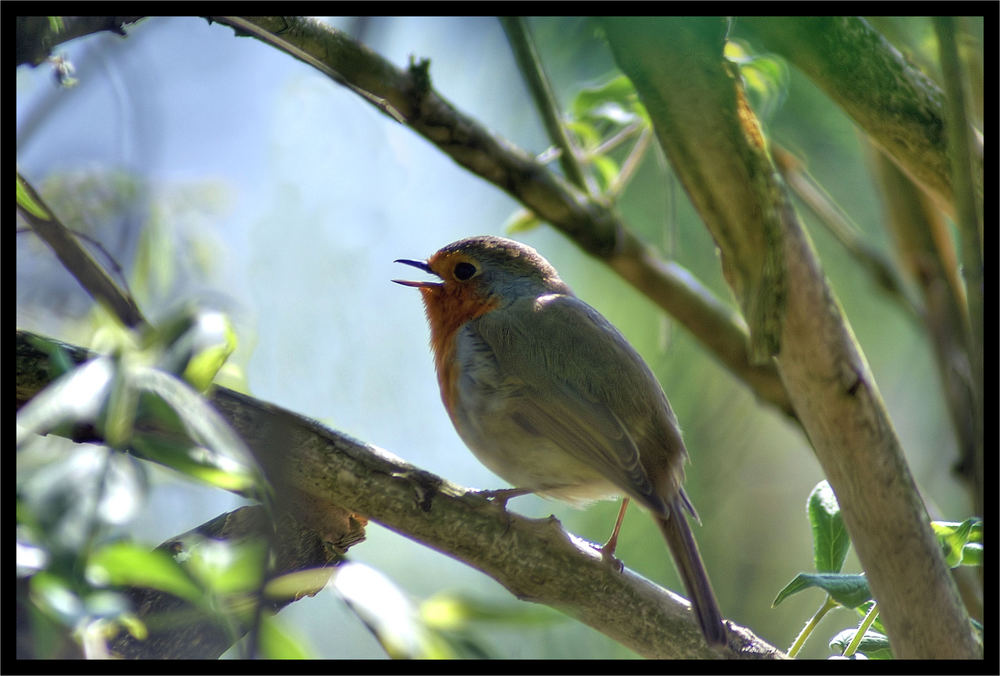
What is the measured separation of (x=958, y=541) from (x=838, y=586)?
0.33 m

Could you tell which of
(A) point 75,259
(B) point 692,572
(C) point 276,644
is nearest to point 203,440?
(C) point 276,644

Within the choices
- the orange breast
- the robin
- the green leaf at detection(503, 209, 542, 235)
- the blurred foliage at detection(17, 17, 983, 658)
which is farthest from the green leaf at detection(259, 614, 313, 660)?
the green leaf at detection(503, 209, 542, 235)

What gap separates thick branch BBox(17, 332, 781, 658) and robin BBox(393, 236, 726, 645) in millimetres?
305

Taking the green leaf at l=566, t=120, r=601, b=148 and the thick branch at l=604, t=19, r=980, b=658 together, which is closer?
the thick branch at l=604, t=19, r=980, b=658

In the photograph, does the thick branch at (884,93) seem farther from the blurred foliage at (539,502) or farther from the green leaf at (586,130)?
the green leaf at (586,130)

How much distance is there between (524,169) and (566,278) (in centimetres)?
153

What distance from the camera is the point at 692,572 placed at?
6.02 ft

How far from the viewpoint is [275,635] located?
77cm

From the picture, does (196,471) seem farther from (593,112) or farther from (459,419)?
(593,112)

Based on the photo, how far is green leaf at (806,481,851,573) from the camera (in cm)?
166

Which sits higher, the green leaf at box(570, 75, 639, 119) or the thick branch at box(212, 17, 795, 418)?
the green leaf at box(570, 75, 639, 119)

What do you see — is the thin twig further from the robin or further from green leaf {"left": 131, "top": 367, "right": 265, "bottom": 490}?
green leaf {"left": 131, "top": 367, "right": 265, "bottom": 490}

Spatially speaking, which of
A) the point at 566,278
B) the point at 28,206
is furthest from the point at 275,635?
the point at 566,278

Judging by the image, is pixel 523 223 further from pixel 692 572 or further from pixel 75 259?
pixel 75 259
